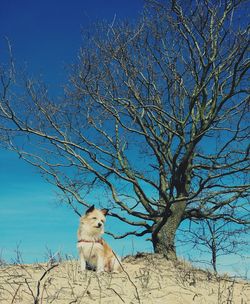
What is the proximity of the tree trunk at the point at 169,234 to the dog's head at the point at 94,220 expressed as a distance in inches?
157

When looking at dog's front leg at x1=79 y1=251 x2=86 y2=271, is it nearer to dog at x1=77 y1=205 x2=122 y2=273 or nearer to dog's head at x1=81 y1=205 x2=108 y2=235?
dog at x1=77 y1=205 x2=122 y2=273

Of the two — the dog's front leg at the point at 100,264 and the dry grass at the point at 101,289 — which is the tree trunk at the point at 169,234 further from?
the dog's front leg at the point at 100,264

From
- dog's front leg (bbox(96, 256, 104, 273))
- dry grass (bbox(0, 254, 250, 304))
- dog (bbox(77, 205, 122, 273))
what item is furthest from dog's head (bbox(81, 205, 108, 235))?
dry grass (bbox(0, 254, 250, 304))

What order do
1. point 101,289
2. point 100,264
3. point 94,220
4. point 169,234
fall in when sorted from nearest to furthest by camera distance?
point 101,289 < point 100,264 < point 94,220 < point 169,234

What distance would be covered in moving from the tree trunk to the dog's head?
3981 millimetres

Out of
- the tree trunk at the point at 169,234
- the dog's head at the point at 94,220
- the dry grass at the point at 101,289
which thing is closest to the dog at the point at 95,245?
the dog's head at the point at 94,220

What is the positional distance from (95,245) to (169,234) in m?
4.56

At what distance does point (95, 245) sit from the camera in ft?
33.3

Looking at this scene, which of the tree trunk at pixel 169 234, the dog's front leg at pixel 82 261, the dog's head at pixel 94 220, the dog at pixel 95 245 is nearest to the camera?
the dog's front leg at pixel 82 261

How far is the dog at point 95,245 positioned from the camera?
10.0 meters

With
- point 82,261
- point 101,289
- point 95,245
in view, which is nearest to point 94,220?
point 95,245

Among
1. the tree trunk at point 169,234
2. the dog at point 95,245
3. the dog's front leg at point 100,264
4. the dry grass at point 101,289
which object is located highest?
the tree trunk at point 169,234

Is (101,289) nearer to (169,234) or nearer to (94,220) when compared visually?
(94,220)

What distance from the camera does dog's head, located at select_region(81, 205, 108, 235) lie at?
10375mm
